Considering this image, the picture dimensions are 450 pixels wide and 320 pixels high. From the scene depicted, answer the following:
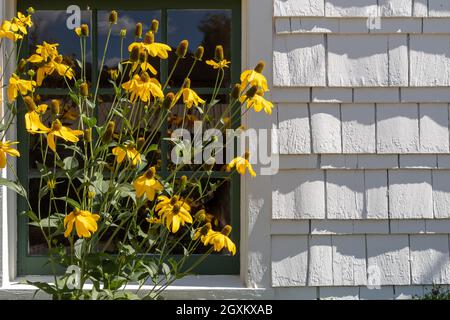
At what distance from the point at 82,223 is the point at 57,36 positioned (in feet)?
4.45

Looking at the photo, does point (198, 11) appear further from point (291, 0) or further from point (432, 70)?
point (432, 70)

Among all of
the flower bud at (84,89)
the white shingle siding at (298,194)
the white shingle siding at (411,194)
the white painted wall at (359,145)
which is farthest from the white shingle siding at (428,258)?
the flower bud at (84,89)

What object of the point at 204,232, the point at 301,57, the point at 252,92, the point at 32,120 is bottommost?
the point at 204,232

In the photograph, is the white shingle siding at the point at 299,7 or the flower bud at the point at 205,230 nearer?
the flower bud at the point at 205,230

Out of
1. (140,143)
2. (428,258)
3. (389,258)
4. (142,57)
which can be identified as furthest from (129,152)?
(428,258)

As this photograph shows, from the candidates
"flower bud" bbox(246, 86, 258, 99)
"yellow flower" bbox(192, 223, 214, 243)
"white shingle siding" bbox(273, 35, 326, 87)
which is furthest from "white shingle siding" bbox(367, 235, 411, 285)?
"flower bud" bbox(246, 86, 258, 99)

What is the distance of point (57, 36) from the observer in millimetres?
3320

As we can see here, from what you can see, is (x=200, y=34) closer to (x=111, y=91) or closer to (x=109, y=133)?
(x=111, y=91)

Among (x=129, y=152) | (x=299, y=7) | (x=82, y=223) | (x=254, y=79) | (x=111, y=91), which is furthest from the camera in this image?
(x=111, y=91)

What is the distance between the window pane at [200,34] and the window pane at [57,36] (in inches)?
15.8

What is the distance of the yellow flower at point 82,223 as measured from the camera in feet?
7.43

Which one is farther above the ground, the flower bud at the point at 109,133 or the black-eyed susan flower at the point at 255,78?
the black-eyed susan flower at the point at 255,78

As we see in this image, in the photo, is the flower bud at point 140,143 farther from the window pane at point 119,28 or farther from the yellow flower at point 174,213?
the window pane at point 119,28

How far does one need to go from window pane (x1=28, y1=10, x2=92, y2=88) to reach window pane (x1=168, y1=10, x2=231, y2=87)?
1.32ft
